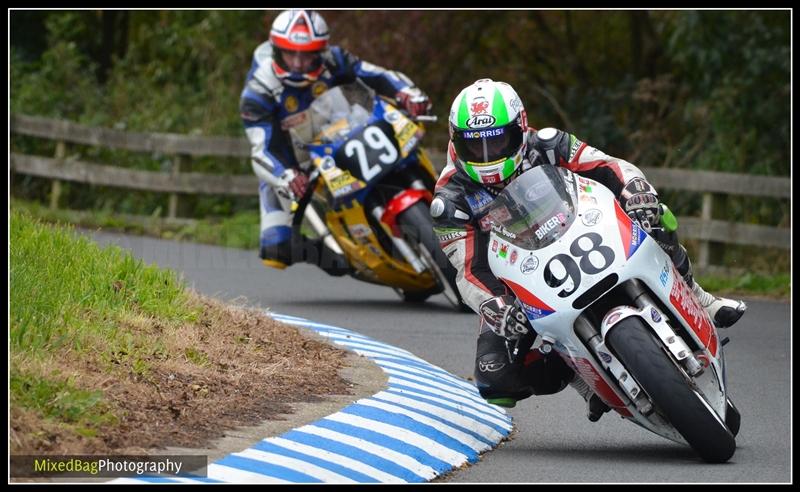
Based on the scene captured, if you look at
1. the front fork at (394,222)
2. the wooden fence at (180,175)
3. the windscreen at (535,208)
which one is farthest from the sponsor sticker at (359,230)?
the windscreen at (535,208)

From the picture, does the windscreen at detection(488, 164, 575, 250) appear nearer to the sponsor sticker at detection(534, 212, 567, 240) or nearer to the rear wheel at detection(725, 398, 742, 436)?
the sponsor sticker at detection(534, 212, 567, 240)

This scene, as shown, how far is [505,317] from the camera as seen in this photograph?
7598 millimetres

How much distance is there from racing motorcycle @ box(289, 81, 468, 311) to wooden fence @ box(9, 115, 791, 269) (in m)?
4.18

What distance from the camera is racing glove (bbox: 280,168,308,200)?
12562 millimetres

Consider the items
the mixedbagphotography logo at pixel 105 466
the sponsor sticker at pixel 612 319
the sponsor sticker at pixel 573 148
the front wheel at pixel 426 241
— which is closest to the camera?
the mixedbagphotography logo at pixel 105 466

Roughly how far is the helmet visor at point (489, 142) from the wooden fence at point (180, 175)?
8456mm

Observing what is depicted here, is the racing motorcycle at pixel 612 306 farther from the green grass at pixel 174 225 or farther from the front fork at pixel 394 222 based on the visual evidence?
the green grass at pixel 174 225

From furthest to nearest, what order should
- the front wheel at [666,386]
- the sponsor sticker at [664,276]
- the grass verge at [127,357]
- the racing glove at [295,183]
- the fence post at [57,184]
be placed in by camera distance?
the fence post at [57,184] → the racing glove at [295,183] → the sponsor sticker at [664,276] → the front wheel at [666,386] → the grass verge at [127,357]

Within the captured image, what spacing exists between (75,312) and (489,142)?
86.8 inches

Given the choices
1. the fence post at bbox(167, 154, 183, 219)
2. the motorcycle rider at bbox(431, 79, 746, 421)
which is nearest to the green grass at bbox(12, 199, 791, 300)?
the fence post at bbox(167, 154, 183, 219)

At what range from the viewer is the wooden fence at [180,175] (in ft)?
52.5

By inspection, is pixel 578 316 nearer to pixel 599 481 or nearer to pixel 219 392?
pixel 599 481

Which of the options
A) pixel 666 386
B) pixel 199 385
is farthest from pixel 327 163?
pixel 666 386

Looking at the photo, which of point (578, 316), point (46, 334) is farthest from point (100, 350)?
point (578, 316)
